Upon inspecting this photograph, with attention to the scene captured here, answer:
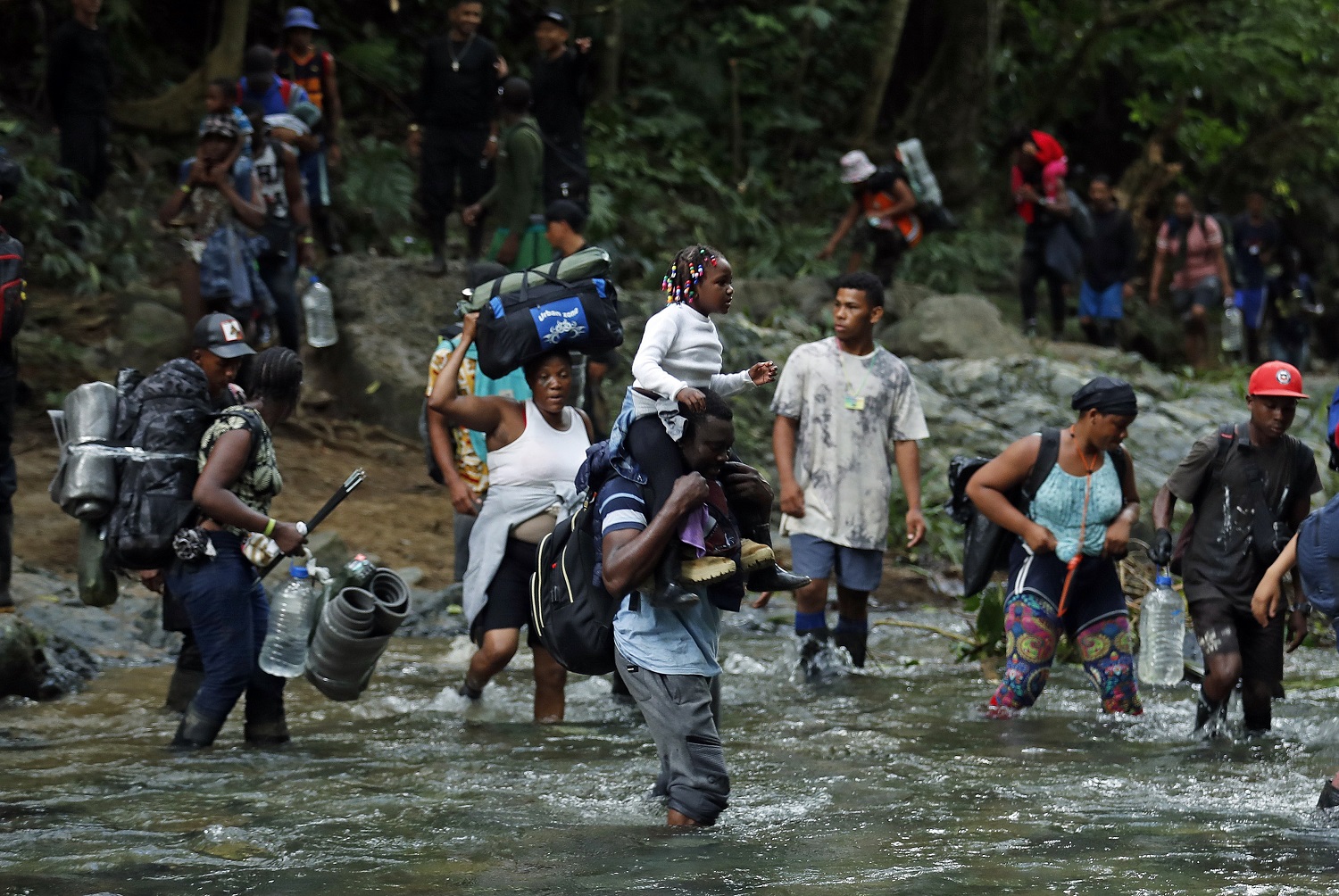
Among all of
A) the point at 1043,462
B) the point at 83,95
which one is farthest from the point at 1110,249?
the point at 1043,462

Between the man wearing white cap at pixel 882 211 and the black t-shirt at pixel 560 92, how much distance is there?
3.98 m

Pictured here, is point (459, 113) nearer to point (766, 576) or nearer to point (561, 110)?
point (561, 110)

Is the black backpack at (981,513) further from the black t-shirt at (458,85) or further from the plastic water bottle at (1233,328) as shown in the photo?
the plastic water bottle at (1233,328)

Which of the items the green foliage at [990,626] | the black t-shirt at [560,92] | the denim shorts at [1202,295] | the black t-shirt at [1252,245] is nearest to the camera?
the green foliage at [990,626]

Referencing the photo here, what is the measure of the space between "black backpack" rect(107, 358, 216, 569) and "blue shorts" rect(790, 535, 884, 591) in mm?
3534

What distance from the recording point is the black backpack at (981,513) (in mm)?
7895

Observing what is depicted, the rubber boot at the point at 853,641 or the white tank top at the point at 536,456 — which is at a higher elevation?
the white tank top at the point at 536,456

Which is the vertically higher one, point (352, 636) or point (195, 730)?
point (352, 636)

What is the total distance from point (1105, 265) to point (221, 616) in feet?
47.3

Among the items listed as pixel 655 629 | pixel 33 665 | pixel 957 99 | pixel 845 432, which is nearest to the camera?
pixel 655 629

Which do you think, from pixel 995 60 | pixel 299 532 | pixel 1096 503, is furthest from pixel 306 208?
pixel 995 60

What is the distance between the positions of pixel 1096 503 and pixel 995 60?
1707 centimetres

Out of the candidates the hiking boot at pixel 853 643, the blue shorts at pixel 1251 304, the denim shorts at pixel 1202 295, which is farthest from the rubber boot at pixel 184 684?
the blue shorts at pixel 1251 304

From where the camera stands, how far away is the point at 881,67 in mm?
22156
